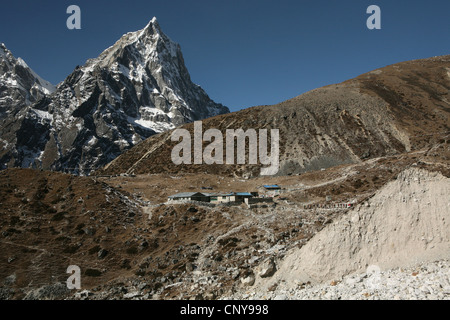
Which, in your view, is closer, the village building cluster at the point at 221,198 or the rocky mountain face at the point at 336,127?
the village building cluster at the point at 221,198

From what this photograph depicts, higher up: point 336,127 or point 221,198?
point 336,127

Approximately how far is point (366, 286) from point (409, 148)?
104 m

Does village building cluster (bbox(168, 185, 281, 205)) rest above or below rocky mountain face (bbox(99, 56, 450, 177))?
below

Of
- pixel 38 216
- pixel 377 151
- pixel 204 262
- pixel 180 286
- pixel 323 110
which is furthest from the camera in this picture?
pixel 323 110

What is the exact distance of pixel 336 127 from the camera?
410 ft

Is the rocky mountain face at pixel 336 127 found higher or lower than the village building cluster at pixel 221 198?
higher

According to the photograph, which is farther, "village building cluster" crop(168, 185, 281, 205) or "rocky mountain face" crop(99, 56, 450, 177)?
"rocky mountain face" crop(99, 56, 450, 177)

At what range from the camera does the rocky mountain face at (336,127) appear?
4269 inches

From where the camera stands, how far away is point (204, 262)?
4031 cm

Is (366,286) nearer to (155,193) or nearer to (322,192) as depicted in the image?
(322,192)

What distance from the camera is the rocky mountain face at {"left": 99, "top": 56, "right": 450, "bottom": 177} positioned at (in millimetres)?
108438

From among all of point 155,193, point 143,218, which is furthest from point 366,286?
point 155,193

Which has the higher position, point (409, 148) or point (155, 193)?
point (409, 148)

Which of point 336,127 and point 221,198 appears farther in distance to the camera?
point 336,127
